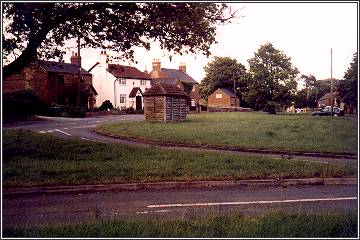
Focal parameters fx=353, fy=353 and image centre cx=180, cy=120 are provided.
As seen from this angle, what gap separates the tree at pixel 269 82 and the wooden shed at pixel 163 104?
856 inches

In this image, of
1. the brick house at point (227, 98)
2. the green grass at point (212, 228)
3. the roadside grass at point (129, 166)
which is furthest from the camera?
the brick house at point (227, 98)

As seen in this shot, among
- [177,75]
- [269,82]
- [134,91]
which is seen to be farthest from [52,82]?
[177,75]

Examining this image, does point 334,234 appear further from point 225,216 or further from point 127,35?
point 127,35

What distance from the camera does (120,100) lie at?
2657 inches

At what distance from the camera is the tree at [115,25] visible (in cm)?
1012

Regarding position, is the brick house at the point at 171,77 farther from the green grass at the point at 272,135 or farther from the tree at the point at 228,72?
the green grass at the point at 272,135

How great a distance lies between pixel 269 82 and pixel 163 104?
23.2 meters

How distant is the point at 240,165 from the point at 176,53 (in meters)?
5.30

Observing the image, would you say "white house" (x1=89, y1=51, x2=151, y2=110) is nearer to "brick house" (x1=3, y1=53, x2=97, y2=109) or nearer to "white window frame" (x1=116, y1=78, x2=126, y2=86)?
"white window frame" (x1=116, y1=78, x2=126, y2=86)

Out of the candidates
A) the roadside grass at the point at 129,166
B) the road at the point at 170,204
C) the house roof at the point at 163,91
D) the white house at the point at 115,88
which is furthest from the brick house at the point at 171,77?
the road at the point at 170,204

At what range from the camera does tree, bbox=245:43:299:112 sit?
14.2 m

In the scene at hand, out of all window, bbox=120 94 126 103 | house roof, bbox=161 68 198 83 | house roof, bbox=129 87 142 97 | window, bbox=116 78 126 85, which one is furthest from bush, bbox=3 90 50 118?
house roof, bbox=161 68 198 83

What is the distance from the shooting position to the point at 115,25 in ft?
38.9

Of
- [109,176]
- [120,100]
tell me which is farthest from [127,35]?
[120,100]
